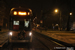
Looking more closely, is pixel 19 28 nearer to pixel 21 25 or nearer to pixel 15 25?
pixel 21 25

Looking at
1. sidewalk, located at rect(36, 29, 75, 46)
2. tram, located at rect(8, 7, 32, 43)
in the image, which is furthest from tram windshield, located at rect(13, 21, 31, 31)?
sidewalk, located at rect(36, 29, 75, 46)

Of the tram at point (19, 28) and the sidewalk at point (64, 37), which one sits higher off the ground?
the tram at point (19, 28)

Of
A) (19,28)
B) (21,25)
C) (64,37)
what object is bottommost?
(64,37)

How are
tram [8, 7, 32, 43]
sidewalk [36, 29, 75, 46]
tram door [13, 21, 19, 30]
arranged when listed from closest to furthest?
tram [8, 7, 32, 43], tram door [13, 21, 19, 30], sidewalk [36, 29, 75, 46]

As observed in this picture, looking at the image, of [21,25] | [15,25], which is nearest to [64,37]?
[21,25]

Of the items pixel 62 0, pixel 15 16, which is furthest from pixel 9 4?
pixel 15 16

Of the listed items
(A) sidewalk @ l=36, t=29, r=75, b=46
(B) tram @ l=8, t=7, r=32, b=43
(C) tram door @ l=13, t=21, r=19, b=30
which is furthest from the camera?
(A) sidewalk @ l=36, t=29, r=75, b=46

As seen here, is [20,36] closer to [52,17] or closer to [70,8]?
[70,8]

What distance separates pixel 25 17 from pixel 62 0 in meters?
33.5

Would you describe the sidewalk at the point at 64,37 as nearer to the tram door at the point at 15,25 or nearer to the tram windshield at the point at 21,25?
the tram windshield at the point at 21,25

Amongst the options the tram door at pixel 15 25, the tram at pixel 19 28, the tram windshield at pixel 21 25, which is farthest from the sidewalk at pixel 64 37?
the tram door at pixel 15 25

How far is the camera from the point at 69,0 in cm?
4084

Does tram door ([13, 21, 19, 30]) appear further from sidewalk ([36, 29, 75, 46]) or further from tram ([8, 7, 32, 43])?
sidewalk ([36, 29, 75, 46])

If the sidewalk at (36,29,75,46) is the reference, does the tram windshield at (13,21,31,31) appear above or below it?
above
